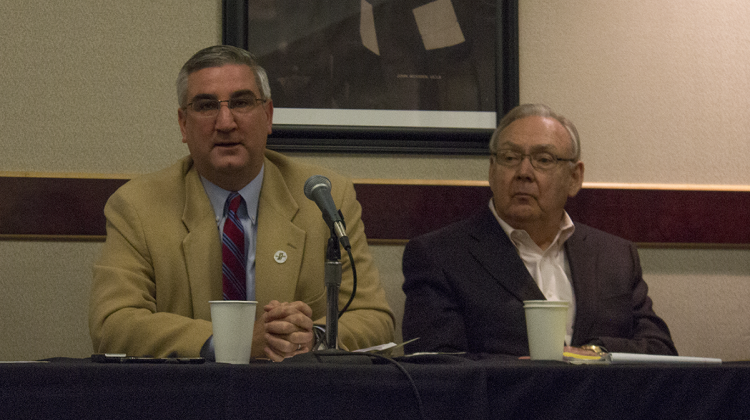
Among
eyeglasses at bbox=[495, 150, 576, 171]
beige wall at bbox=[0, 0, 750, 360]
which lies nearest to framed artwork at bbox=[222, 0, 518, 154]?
beige wall at bbox=[0, 0, 750, 360]

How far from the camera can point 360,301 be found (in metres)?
1.95

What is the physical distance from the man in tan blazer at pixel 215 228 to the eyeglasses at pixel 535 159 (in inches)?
22.8

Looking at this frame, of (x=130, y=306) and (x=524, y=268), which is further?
(x=524, y=268)

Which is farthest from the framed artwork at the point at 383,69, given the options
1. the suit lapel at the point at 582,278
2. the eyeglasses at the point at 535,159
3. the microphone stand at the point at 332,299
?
the microphone stand at the point at 332,299

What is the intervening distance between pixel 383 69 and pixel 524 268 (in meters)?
0.97

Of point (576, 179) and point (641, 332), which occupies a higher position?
point (576, 179)

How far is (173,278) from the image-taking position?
1.92 metres

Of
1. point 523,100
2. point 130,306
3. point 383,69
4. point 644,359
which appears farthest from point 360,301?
point 523,100

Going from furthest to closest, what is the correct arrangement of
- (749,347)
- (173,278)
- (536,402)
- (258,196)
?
1. (749,347)
2. (258,196)
3. (173,278)
4. (536,402)

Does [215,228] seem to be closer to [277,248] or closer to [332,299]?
[277,248]

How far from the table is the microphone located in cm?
27

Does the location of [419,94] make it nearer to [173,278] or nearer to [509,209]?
[509,209]

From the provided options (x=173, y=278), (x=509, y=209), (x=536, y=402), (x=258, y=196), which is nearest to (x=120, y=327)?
(x=173, y=278)

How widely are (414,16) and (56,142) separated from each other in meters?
1.42
